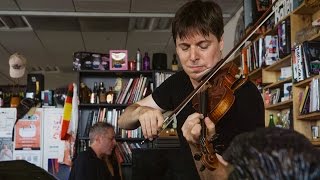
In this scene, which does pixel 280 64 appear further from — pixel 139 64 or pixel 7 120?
pixel 7 120

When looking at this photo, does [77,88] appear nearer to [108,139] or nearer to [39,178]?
[108,139]

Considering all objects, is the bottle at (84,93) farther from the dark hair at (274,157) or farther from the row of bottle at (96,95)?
the dark hair at (274,157)

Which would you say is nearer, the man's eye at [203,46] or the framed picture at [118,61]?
the man's eye at [203,46]

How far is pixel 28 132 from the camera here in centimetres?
418

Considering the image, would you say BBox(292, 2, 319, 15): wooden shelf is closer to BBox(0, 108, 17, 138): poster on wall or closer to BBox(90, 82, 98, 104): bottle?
BBox(90, 82, 98, 104): bottle

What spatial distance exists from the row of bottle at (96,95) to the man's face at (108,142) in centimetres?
59

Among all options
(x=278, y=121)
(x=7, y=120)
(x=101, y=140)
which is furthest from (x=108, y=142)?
(x=278, y=121)

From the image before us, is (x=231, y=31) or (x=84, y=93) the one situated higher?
(x=231, y=31)

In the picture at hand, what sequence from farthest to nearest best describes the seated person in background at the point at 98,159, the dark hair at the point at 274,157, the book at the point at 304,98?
the seated person in background at the point at 98,159
the book at the point at 304,98
the dark hair at the point at 274,157

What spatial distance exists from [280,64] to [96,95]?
193 centimetres

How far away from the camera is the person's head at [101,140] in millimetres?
3715

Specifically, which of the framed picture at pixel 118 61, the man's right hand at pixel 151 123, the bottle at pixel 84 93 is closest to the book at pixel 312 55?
the man's right hand at pixel 151 123

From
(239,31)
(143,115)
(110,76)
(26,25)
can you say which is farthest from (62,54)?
(143,115)

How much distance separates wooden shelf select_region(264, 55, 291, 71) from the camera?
2.99m
